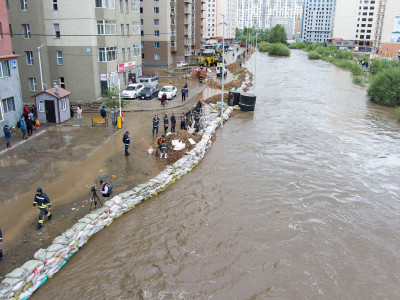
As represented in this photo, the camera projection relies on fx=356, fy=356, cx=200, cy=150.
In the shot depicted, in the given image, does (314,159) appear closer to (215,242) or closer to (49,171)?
(215,242)

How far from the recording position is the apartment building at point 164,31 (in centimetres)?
5731

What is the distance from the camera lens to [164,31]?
5816 centimetres

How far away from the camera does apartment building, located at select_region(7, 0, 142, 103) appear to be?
30.8 meters

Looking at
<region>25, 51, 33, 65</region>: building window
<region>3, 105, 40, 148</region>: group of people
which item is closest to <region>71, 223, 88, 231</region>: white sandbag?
<region>3, 105, 40, 148</region>: group of people

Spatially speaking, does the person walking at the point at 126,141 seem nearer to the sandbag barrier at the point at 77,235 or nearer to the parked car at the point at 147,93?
the sandbag barrier at the point at 77,235

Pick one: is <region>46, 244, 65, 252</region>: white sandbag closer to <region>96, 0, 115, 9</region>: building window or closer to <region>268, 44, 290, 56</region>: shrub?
<region>96, 0, 115, 9</region>: building window

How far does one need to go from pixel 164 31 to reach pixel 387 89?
35153mm

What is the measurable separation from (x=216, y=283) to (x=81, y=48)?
27.1 meters

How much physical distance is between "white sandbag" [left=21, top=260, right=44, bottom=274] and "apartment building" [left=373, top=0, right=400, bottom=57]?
95.1 m

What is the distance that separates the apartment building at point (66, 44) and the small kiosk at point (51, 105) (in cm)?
595

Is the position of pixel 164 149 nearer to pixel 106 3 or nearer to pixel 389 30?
pixel 106 3

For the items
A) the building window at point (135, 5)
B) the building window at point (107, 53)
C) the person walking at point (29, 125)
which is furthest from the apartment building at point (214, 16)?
the person walking at point (29, 125)

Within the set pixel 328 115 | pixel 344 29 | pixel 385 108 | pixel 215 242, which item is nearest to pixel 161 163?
pixel 215 242

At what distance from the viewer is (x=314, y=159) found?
21516 mm
